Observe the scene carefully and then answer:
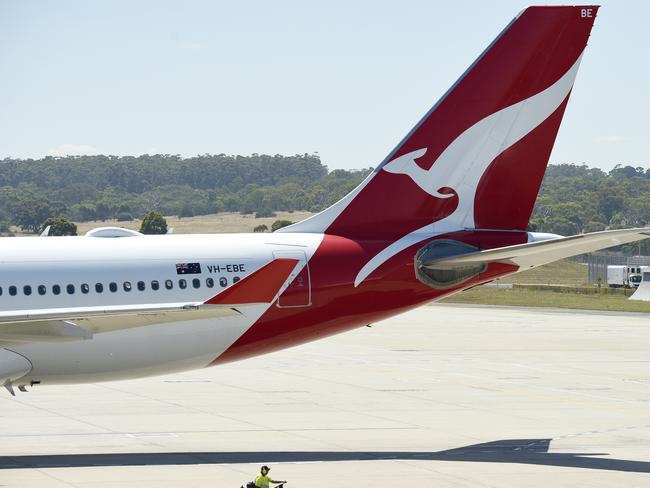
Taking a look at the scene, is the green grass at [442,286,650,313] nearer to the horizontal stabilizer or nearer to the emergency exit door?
the horizontal stabilizer

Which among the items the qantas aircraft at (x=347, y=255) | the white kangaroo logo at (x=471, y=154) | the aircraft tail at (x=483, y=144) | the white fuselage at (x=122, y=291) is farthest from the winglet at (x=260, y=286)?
the white kangaroo logo at (x=471, y=154)

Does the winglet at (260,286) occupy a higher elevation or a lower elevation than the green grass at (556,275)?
higher

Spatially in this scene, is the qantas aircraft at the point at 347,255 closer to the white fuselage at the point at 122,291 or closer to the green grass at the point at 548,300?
the white fuselage at the point at 122,291

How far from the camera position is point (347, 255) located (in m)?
31.1

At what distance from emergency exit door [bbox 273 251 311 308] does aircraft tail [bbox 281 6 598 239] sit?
5.91 ft

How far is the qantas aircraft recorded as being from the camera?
2869 centimetres

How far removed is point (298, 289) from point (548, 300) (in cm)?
7559

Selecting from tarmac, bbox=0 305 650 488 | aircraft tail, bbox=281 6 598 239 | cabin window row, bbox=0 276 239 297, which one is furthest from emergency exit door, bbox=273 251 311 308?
tarmac, bbox=0 305 650 488

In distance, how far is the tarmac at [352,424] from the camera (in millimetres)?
26359

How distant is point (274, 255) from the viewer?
30.8 meters

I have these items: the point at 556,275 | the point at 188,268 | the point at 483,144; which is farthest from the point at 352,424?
the point at 556,275

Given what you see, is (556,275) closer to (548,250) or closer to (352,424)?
(352,424)

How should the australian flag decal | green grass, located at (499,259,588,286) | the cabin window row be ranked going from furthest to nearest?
green grass, located at (499,259,588,286)
the australian flag decal
the cabin window row

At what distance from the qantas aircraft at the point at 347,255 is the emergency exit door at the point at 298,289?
0.03 m
